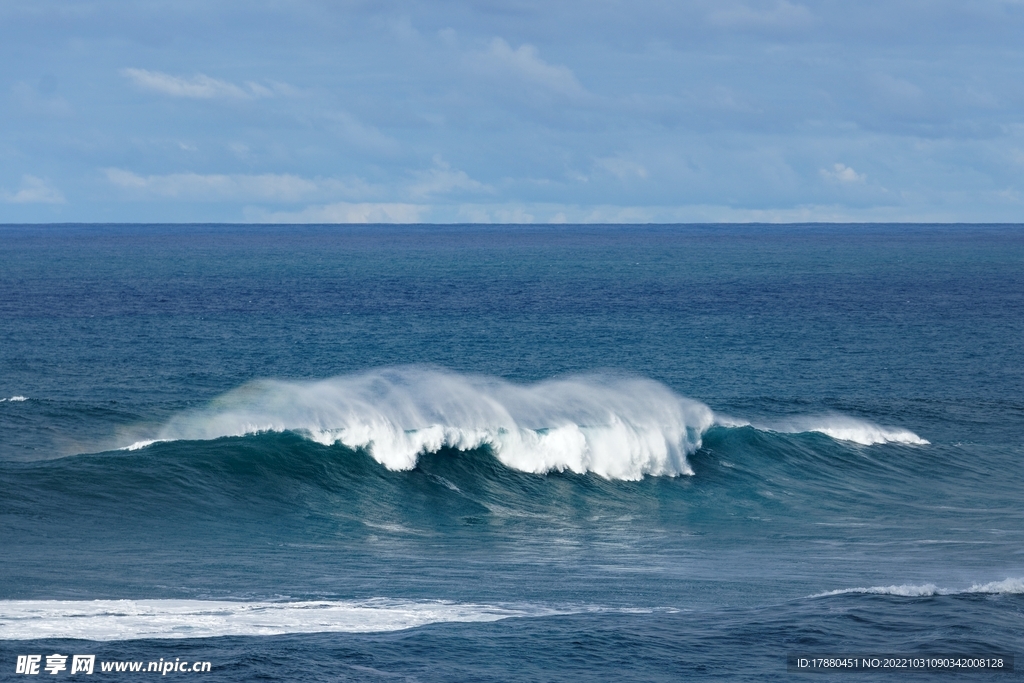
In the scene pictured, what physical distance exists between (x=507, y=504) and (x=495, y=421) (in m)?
4.31

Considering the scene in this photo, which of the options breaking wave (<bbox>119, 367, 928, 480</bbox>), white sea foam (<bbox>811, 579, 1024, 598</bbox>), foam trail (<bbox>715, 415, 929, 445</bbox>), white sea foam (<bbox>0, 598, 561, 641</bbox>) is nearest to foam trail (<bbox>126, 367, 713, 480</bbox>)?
breaking wave (<bbox>119, 367, 928, 480</bbox>)

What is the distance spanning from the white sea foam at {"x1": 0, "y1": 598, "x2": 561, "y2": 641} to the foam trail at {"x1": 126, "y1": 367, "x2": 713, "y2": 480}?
11.2m

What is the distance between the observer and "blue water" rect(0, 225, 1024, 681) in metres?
16.6

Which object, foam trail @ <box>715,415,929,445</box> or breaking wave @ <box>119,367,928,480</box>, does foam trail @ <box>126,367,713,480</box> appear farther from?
foam trail @ <box>715,415,929,445</box>

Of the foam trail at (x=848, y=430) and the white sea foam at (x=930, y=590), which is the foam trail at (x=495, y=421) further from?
the white sea foam at (x=930, y=590)

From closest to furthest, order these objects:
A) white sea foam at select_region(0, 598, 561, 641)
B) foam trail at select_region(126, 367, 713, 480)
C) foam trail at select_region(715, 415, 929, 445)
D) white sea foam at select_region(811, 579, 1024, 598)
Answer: white sea foam at select_region(0, 598, 561, 641)
white sea foam at select_region(811, 579, 1024, 598)
foam trail at select_region(126, 367, 713, 480)
foam trail at select_region(715, 415, 929, 445)

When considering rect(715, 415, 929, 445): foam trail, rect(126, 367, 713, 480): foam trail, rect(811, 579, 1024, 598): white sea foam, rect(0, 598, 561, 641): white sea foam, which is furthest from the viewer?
rect(715, 415, 929, 445): foam trail

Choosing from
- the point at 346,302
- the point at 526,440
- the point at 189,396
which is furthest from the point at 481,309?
the point at 526,440

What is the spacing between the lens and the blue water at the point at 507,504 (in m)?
16.6

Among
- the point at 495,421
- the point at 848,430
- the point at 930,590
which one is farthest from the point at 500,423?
the point at 930,590

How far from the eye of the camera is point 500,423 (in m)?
31.3

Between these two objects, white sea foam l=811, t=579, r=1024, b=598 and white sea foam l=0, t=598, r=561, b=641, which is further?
white sea foam l=811, t=579, r=1024, b=598

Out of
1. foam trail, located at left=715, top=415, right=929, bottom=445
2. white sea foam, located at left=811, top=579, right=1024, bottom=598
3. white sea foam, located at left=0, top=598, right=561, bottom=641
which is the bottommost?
white sea foam, located at left=0, top=598, right=561, bottom=641

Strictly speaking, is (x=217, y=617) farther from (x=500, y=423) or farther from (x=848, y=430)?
(x=848, y=430)
